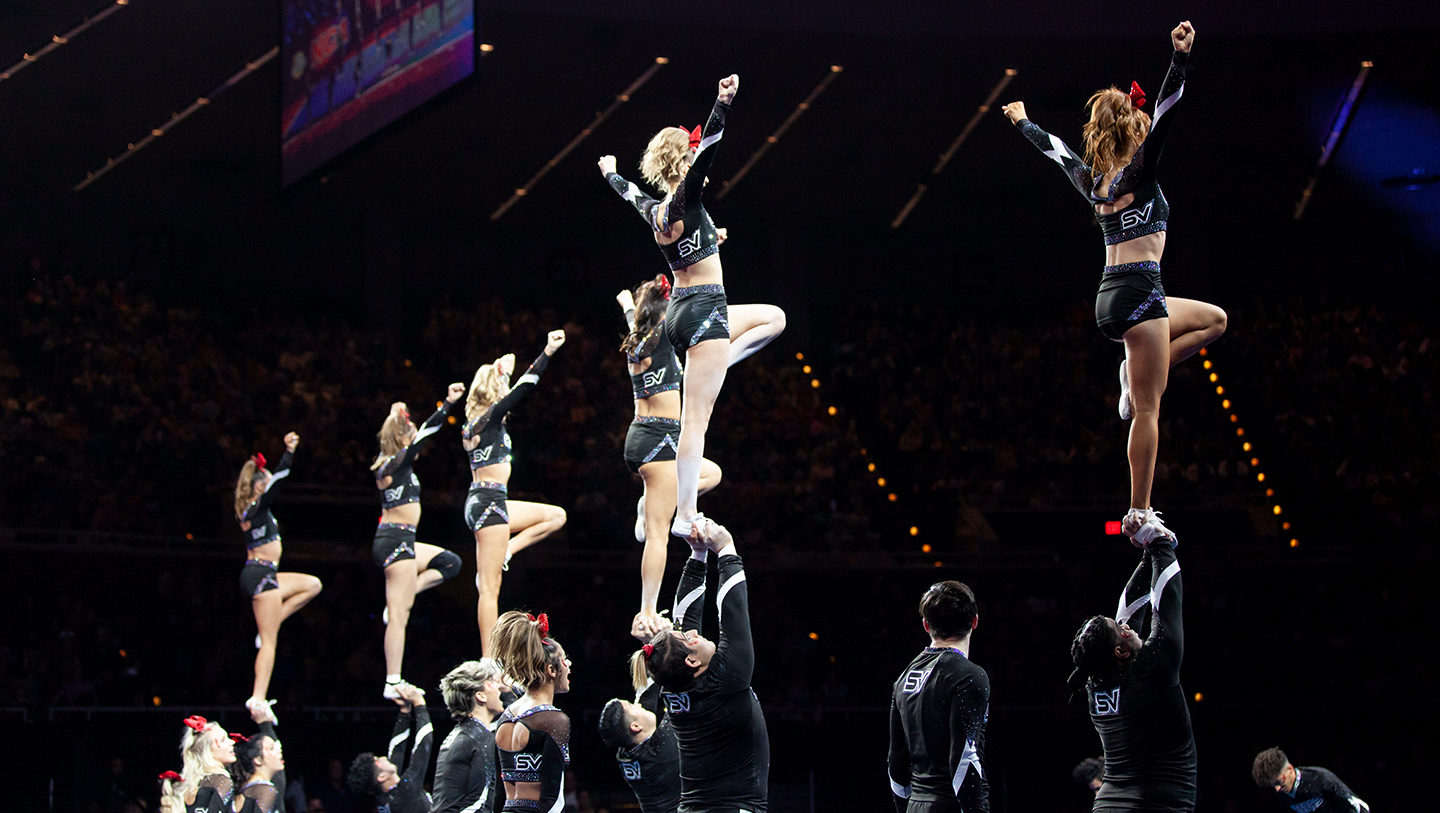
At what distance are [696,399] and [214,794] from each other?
163 inches

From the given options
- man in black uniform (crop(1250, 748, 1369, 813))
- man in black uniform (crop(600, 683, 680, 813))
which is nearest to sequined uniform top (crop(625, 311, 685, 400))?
man in black uniform (crop(600, 683, 680, 813))

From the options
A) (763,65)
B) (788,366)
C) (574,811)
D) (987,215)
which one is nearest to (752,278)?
(788,366)

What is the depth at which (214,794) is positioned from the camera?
28.9 feet

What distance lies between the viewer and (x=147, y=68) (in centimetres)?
1850

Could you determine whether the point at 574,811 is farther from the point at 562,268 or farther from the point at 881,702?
the point at 562,268

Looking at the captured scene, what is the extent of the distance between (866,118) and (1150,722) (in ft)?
53.3

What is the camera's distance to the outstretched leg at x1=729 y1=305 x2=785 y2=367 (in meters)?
7.96

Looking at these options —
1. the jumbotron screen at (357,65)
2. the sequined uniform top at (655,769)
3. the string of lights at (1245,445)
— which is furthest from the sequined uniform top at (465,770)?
the string of lights at (1245,445)

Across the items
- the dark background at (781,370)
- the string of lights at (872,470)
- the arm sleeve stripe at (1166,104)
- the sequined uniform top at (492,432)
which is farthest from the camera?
the string of lights at (872,470)

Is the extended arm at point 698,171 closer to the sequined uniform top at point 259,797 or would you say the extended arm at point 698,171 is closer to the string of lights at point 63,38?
the sequined uniform top at point 259,797

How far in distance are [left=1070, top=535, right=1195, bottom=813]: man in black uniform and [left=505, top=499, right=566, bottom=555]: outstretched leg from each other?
6.04m

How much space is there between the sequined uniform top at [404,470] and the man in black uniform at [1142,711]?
268 inches

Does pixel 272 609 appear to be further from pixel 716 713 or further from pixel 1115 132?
pixel 1115 132

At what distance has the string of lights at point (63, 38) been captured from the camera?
16.8 metres
